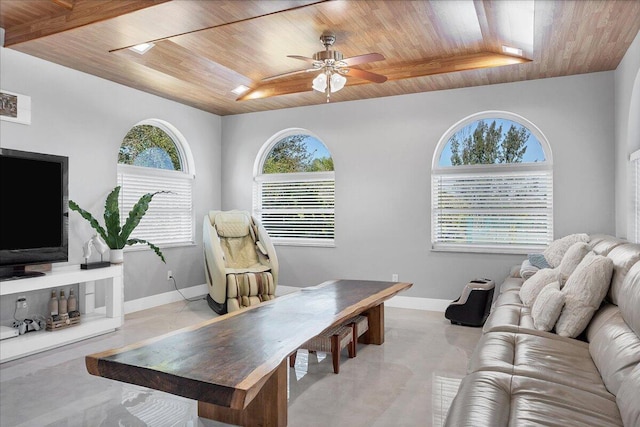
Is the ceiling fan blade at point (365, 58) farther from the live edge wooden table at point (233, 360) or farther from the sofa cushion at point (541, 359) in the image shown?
the sofa cushion at point (541, 359)

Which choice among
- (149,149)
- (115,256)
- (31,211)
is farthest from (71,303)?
(149,149)

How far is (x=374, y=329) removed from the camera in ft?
13.0

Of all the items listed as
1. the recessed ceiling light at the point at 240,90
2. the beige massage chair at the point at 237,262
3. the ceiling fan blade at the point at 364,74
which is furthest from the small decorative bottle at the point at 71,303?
the ceiling fan blade at the point at 364,74

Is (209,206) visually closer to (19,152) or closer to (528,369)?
(19,152)

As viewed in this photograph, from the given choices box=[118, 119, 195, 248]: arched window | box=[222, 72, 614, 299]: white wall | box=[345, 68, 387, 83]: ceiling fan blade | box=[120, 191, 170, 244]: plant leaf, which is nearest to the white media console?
box=[120, 191, 170, 244]: plant leaf

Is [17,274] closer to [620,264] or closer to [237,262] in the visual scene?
[237,262]

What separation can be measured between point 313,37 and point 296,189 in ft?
8.77

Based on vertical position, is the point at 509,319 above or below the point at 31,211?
below

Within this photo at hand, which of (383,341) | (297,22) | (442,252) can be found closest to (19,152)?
(297,22)

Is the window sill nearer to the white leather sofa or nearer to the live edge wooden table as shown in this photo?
the white leather sofa

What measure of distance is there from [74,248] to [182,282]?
1.67 meters

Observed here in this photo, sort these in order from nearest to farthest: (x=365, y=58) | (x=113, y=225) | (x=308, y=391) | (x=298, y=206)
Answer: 1. (x=308, y=391)
2. (x=365, y=58)
3. (x=113, y=225)
4. (x=298, y=206)

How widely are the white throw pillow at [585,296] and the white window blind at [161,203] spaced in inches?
184

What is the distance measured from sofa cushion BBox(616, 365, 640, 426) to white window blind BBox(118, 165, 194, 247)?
16.6 ft
